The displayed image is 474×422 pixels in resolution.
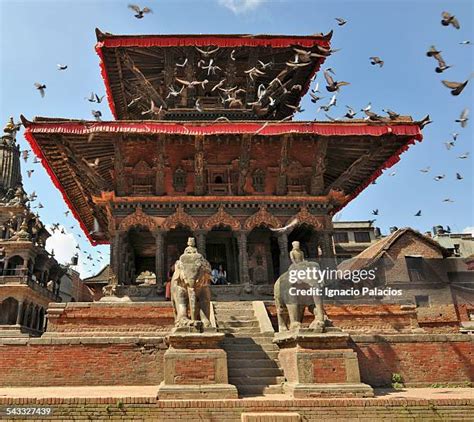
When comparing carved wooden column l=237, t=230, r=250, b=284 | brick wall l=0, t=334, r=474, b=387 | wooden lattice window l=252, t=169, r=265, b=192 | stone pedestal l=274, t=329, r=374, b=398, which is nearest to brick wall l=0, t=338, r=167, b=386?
brick wall l=0, t=334, r=474, b=387

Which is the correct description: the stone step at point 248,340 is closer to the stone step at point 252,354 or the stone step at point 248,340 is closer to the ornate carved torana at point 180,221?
the stone step at point 252,354

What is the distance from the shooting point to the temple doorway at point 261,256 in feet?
53.2

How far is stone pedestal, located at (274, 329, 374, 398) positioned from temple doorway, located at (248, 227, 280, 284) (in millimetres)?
7922

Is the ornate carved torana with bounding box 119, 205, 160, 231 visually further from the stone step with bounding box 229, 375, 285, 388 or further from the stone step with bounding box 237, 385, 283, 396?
the stone step with bounding box 237, 385, 283, 396

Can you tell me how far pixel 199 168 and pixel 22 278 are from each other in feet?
75.4

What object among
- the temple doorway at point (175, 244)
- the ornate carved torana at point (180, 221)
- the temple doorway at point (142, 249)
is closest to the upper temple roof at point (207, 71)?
the ornate carved torana at point (180, 221)

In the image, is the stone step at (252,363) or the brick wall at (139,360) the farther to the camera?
the brick wall at (139,360)

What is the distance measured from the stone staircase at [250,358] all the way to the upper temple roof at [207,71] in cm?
898

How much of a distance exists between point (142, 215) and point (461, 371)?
1042 centimetres

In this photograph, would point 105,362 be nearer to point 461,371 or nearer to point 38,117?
point 461,371

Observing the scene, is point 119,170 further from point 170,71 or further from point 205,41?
point 205,41

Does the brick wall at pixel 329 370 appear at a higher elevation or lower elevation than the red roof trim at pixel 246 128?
lower

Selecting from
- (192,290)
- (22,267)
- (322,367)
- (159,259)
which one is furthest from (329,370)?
(22,267)

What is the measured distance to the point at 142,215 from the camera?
1502 cm
